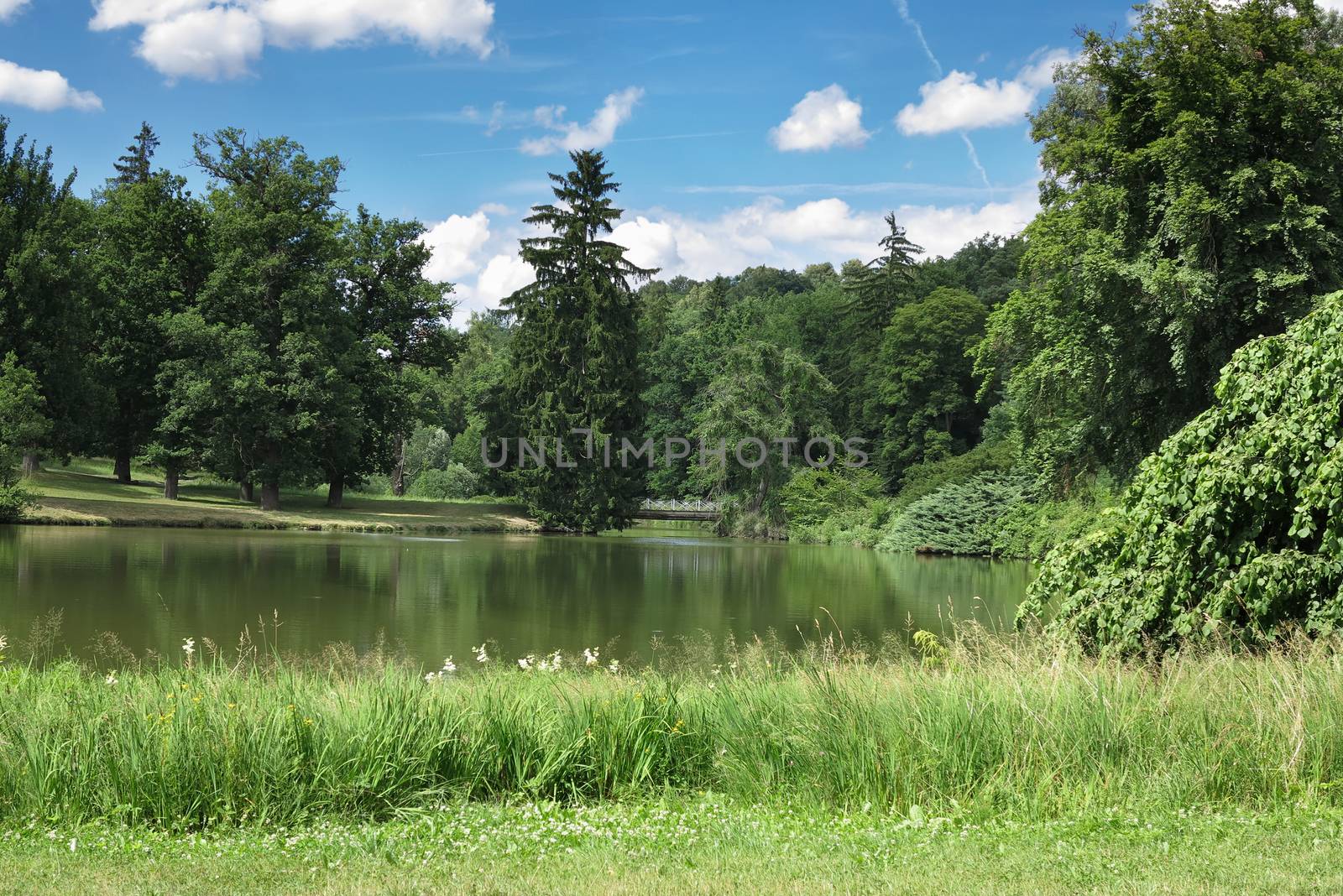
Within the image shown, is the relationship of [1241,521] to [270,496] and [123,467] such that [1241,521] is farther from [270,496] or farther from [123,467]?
[123,467]

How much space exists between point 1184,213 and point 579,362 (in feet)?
114

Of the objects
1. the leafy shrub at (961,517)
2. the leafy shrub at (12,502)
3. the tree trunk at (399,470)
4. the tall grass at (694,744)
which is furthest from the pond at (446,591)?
the tree trunk at (399,470)

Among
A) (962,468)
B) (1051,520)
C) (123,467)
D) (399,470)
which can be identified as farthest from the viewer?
(399,470)

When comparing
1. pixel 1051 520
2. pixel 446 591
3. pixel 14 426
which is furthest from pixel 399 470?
pixel 446 591

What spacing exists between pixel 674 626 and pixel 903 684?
386 inches

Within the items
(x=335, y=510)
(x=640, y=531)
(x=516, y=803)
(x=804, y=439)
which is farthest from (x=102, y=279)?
(x=516, y=803)

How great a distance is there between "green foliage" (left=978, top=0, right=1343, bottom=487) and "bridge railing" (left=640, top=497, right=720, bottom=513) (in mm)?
32350

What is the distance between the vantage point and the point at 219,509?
1566 inches

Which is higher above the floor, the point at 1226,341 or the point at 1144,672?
the point at 1226,341

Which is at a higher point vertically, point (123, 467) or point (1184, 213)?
point (1184, 213)

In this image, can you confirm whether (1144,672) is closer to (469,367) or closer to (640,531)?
(640,531)

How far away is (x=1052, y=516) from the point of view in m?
31.2

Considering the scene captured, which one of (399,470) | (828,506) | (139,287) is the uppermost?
(139,287)

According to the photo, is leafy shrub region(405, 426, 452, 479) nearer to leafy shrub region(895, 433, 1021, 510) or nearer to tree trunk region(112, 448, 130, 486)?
tree trunk region(112, 448, 130, 486)
